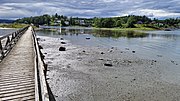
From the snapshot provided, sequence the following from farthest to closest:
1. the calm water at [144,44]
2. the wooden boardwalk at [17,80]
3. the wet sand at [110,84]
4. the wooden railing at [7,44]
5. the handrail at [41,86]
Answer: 1. the calm water at [144,44]
2. the wooden railing at [7,44]
3. the wet sand at [110,84]
4. the wooden boardwalk at [17,80]
5. the handrail at [41,86]

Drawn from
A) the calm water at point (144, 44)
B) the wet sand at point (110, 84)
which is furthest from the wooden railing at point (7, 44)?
the calm water at point (144, 44)

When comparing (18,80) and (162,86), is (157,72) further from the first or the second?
(18,80)

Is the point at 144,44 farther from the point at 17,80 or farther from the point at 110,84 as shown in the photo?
the point at 17,80

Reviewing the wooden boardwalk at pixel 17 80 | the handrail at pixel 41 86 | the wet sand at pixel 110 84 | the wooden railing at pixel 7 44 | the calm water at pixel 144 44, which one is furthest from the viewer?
the calm water at pixel 144 44

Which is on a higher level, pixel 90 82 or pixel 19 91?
pixel 19 91

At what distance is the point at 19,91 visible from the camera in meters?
10.4

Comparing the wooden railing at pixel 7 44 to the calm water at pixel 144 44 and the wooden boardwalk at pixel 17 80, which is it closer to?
the wooden boardwalk at pixel 17 80

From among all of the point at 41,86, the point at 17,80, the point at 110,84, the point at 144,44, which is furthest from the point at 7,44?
the point at 144,44

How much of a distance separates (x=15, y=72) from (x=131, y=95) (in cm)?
951

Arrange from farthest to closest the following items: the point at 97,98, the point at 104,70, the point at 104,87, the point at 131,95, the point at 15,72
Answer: the point at 104,70 → the point at 104,87 → the point at 131,95 → the point at 97,98 → the point at 15,72

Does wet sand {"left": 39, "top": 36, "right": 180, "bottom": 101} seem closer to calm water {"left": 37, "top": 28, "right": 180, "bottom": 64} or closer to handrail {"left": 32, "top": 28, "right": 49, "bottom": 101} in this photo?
handrail {"left": 32, "top": 28, "right": 49, "bottom": 101}

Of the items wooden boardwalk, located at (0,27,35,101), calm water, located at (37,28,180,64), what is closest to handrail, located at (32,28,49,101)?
wooden boardwalk, located at (0,27,35,101)

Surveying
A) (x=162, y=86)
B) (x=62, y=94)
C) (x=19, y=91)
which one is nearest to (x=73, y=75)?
(x=62, y=94)

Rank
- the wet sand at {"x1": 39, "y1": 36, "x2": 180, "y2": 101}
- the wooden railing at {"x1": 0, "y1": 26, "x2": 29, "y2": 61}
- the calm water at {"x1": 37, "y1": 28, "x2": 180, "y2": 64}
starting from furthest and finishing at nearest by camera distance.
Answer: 1. the calm water at {"x1": 37, "y1": 28, "x2": 180, "y2": 64}
2. the wooden railing at {"x1": 0, "y1": 26, "x2": 29, "y2": 61}
3. the wet sand at {"x1": 39, "y1": 36, "x2": 180, "y2": 101}
